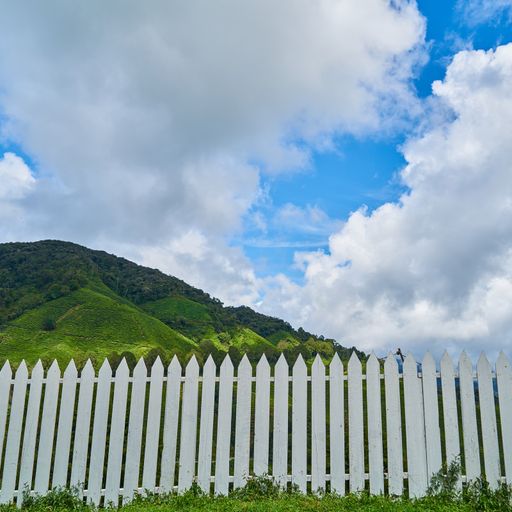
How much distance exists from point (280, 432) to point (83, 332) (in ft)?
73.6

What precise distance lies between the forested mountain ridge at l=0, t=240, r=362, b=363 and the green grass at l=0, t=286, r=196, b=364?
0.16 feet

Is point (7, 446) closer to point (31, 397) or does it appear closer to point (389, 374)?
point (31, 397)

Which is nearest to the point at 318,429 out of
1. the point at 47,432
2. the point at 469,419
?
the point at 469,419

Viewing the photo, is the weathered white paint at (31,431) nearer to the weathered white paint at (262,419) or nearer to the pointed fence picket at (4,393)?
the pointed fence picket at (4,393)

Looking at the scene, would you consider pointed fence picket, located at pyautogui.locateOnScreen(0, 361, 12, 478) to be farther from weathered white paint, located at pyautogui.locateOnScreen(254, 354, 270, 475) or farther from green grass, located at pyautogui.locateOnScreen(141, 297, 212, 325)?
green grass, located at pyautogui.locateOnScreen(141, 297, 212, 325)

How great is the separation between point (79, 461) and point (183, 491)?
1.51 m

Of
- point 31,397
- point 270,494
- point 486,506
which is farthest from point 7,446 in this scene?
point 486,506

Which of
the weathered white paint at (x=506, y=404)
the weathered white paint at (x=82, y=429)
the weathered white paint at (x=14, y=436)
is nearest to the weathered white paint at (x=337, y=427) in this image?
the weathered white paint at (x=506, y=404)

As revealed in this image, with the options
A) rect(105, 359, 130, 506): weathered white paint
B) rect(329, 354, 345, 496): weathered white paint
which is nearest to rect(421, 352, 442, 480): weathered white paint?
rect(329, 354, 345, 496): weathered white paint

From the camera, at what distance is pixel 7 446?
666cm

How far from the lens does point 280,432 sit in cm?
621

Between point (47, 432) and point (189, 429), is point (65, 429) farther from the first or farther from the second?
point (189, 429)

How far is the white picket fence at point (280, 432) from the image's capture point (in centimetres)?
609

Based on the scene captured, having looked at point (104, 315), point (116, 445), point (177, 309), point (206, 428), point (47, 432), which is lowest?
point (116, 445)
